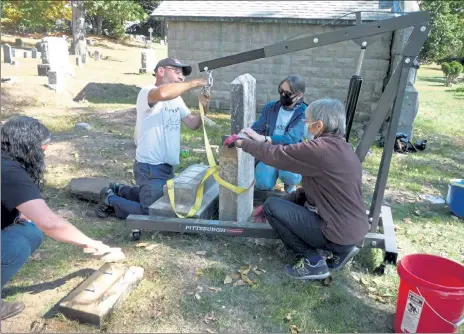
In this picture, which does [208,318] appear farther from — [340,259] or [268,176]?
[268,176]

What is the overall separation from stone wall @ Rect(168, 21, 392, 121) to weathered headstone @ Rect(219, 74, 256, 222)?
735 centimetres

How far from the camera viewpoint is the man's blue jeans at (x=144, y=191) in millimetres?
4723

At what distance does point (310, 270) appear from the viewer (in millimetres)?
3691

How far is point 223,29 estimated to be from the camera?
1202 centimetres

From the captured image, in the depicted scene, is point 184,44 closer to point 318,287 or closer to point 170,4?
point 170,4

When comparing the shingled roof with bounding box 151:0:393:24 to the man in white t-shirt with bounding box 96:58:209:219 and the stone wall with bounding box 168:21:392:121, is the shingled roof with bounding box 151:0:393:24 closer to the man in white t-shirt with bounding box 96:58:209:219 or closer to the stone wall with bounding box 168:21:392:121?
the stone wall with bounding box 168:21:392:121

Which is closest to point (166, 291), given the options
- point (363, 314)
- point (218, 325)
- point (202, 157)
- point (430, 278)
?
point (218, 325)

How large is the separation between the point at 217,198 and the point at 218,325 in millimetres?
1899

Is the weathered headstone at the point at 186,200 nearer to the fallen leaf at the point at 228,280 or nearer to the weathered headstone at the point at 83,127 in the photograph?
the fallen leaf at the point at 228,280

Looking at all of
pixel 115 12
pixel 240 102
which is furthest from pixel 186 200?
pixel 115 12

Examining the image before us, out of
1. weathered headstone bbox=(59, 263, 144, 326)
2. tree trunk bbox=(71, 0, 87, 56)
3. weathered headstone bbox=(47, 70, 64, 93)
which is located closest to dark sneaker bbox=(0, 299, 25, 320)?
weathered headstone bbox=(59, 263, 144, 326)

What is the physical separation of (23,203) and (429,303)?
2719mm

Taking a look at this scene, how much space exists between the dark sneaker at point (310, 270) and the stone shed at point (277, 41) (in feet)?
27.3

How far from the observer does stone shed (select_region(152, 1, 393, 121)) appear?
11.1 meters
